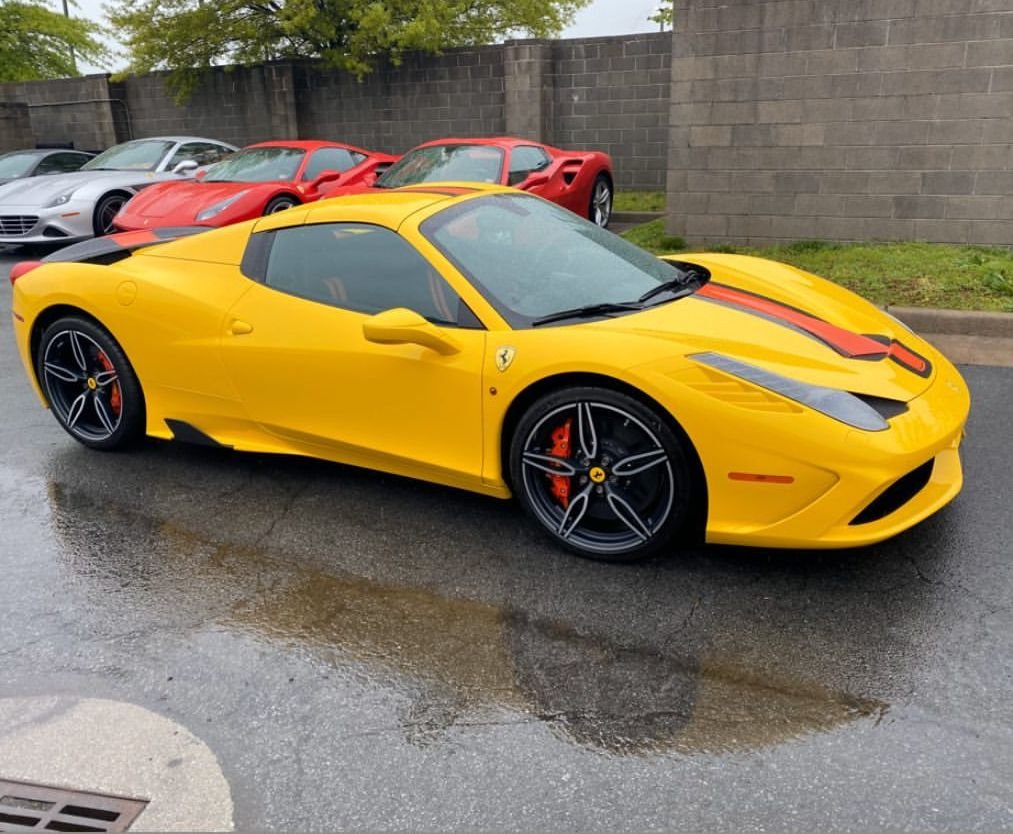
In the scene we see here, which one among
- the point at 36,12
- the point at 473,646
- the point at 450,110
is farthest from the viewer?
the point at 36,12

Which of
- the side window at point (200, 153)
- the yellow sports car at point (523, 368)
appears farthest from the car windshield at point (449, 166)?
the yellow sports car at point (523, 368)

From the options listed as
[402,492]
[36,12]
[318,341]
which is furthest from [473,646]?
[36,12]

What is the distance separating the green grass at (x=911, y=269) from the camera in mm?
6227

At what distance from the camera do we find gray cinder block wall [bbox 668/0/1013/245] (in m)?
7.36

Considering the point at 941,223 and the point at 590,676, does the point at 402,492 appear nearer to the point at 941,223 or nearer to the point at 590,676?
the point at 590,676

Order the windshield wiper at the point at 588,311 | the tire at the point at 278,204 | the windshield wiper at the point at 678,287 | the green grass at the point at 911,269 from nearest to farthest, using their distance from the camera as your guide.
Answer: the windshield wiper at the point at 588,311 → the windshield wiper at the point at 678,287 → the green grass at the point at 911,269 → the tire at the point at 278,204

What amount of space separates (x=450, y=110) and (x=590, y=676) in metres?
13.1

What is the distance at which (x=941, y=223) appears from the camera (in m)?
7.77

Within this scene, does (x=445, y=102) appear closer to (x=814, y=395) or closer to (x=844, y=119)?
(x=844, y=119)

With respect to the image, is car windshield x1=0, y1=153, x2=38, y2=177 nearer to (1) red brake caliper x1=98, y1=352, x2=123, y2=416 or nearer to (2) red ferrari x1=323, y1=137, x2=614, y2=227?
(2) red ferrari x1=323, y1=137, x2=614, y2=227

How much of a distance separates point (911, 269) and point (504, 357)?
512cm

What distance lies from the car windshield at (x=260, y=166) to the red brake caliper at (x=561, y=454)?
7.31 metres

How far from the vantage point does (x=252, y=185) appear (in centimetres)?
907

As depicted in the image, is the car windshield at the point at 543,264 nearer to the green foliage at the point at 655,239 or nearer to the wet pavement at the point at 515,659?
the wet pavement at the point at 515,659
